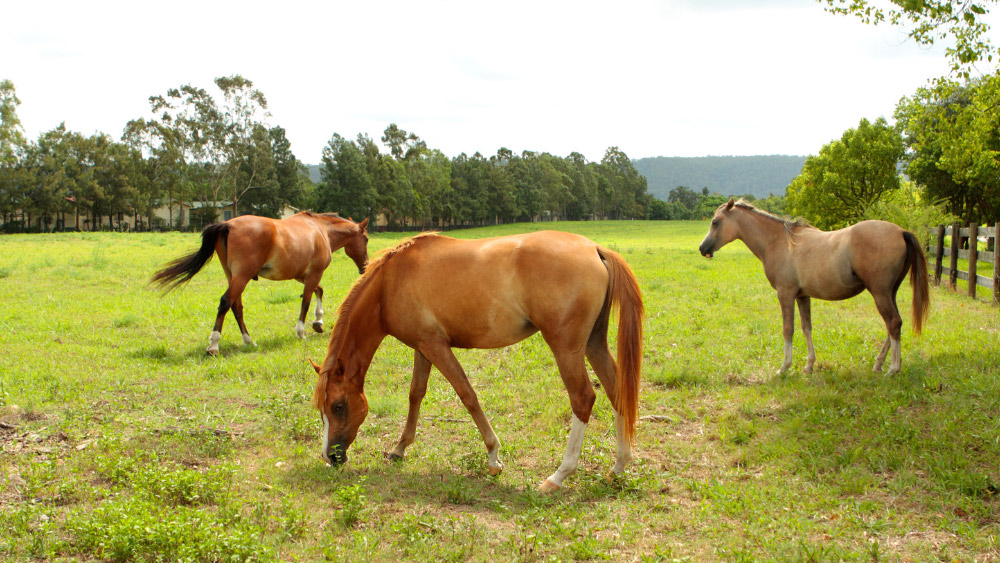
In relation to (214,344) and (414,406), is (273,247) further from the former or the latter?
(414,406)

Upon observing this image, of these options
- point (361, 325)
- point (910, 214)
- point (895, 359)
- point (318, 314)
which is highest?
point (910, 214)

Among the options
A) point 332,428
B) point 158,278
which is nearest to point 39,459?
point 332,428

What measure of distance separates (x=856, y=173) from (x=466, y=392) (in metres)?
43.3

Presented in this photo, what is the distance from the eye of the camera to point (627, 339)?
15.6 feet

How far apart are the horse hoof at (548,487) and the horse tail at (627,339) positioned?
2.25 ft

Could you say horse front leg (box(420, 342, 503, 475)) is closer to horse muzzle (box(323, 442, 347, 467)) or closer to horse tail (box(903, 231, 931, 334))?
horse muzzle (box(323, 442, 347, 467))

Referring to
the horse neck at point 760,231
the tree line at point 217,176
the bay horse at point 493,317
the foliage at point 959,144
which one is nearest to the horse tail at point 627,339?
the bay horse at point 493,317

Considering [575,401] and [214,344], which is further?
[214,344]

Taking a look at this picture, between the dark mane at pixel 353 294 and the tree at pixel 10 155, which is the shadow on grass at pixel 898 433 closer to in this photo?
the dark mane at pixel 353 294

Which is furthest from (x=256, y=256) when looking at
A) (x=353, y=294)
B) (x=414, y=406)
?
(x=414, y=406)

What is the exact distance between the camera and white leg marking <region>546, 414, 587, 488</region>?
4.62 m

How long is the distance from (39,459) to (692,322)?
9.24 m

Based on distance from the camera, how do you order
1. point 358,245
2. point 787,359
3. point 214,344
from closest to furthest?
1. point 787,359
2. point 214,344
3. point 358,245

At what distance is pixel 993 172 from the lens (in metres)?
25.1
